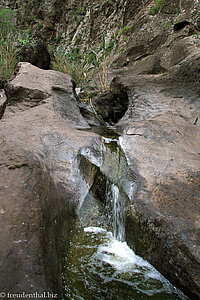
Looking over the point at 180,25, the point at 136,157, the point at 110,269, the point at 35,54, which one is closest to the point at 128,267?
the point at 110,269

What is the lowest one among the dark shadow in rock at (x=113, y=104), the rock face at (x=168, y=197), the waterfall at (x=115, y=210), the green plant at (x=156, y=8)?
the waterfall at (x=115, y=210)

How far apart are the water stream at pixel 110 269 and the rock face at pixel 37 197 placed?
0.15 m

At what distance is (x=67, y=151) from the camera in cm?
244

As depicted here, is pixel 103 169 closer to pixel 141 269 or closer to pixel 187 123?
pixel 141 269

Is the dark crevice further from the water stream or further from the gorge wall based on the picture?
the water stream

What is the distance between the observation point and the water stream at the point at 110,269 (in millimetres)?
1433

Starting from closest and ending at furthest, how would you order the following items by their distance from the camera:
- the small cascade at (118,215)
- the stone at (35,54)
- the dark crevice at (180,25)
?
the small cascade at (118,215) < the dark crevice at (180,25) < the stone at (35,54)

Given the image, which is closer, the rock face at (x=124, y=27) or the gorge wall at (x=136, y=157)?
the gorge wall at (x=136, y=157)

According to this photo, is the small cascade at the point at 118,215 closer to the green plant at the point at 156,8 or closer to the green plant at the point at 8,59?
the green plant at the point at 8,59

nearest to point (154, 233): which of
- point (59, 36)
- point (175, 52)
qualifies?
point (175, 52)

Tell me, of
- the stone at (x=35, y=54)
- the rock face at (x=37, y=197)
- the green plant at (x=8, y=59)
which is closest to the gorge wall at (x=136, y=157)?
the rock face at (x=37, y=197)

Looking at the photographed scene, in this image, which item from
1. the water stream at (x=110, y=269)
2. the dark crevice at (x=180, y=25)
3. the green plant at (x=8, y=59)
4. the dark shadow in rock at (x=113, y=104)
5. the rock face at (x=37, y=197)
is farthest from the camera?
the green plant at (x=8, y=59)

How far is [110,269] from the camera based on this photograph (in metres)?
1.65

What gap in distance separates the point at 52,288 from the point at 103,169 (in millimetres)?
1627
